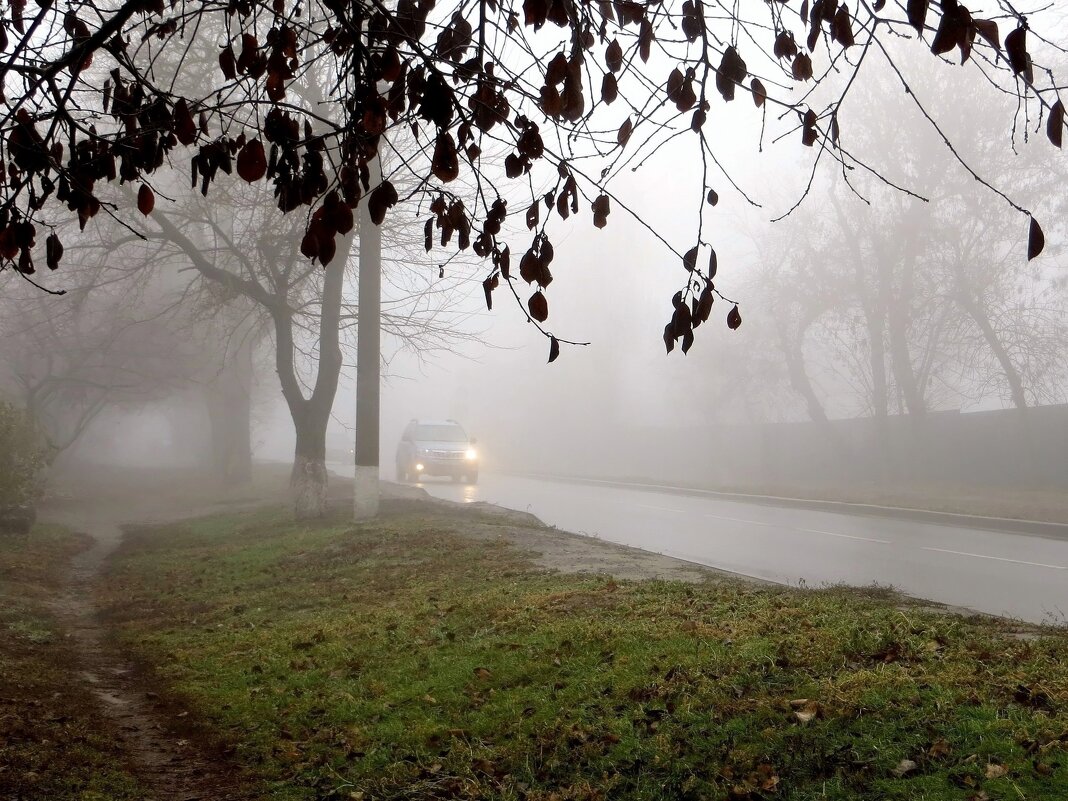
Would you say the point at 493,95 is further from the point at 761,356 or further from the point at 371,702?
the point at 761,356

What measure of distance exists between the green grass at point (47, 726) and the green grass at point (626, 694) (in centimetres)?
66

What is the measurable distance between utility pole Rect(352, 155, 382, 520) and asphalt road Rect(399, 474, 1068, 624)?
4.07 m

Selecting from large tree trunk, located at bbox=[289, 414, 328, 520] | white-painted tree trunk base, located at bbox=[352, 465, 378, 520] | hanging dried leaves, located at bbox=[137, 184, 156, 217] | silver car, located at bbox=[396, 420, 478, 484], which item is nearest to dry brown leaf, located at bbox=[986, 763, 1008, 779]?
hanging dried leaves, located at bbox=[137, 184, 156, 217]

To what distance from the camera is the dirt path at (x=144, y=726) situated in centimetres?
498

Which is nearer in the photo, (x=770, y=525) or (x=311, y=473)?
(x=311, y=473)

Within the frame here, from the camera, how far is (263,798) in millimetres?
4773

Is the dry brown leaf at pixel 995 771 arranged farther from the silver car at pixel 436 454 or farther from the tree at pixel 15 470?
the silver car at pixel 436 454

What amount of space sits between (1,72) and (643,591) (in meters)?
6.22

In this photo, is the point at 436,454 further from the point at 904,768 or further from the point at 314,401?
the point at 904,768

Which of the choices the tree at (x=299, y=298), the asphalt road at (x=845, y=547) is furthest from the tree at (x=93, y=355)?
the asphalt road at (x=845, y=547)

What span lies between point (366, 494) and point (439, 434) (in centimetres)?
1881

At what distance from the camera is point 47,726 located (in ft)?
18.6

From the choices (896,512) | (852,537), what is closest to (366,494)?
(852,537)

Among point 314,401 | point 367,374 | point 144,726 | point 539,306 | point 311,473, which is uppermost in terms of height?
point 367,374
